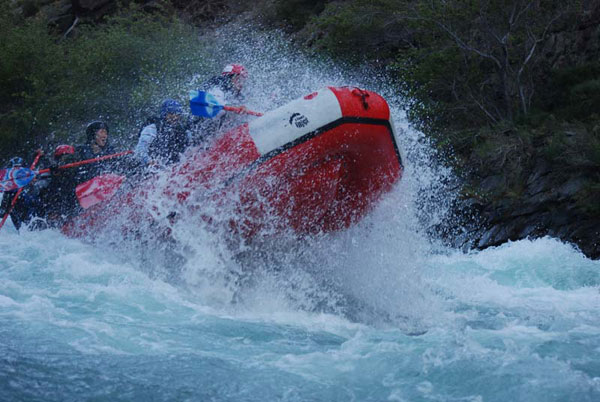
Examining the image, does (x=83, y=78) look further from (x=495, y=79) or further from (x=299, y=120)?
(x=299, y=120)

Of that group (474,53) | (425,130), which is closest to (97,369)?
(425,130)

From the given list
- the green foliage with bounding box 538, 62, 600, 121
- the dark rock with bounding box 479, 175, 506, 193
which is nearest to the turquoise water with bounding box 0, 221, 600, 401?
the dark rock with bounding box 479, 175, 506, 193

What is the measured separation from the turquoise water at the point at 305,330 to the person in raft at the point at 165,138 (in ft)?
3.10

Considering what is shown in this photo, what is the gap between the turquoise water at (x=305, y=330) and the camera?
3.14 meters

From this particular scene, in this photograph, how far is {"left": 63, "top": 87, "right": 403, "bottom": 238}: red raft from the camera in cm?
484

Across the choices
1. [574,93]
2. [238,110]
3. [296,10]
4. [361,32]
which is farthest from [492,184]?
[296,10]

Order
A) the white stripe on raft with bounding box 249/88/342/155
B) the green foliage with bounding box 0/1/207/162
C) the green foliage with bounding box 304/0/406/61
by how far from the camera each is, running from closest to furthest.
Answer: the white stripe on raft with bounding box 249/88/342/155 → the green foliage with bounding box 304/0/406/61 → the green foliage with bounding box 0/1/207/162

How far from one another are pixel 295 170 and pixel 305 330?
129cm

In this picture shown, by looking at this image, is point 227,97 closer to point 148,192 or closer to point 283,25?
point 148,192

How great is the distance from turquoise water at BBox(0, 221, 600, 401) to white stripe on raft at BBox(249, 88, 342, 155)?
3.28 feet

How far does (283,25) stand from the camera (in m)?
17.3

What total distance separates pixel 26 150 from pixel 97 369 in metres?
14.0

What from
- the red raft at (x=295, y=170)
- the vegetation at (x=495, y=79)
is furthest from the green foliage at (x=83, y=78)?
the red raft at (x=295, y=170)

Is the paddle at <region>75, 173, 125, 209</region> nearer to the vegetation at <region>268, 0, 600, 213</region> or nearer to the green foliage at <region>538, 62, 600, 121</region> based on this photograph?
the vegetation at <region>268, 0, 600, 213</region>
